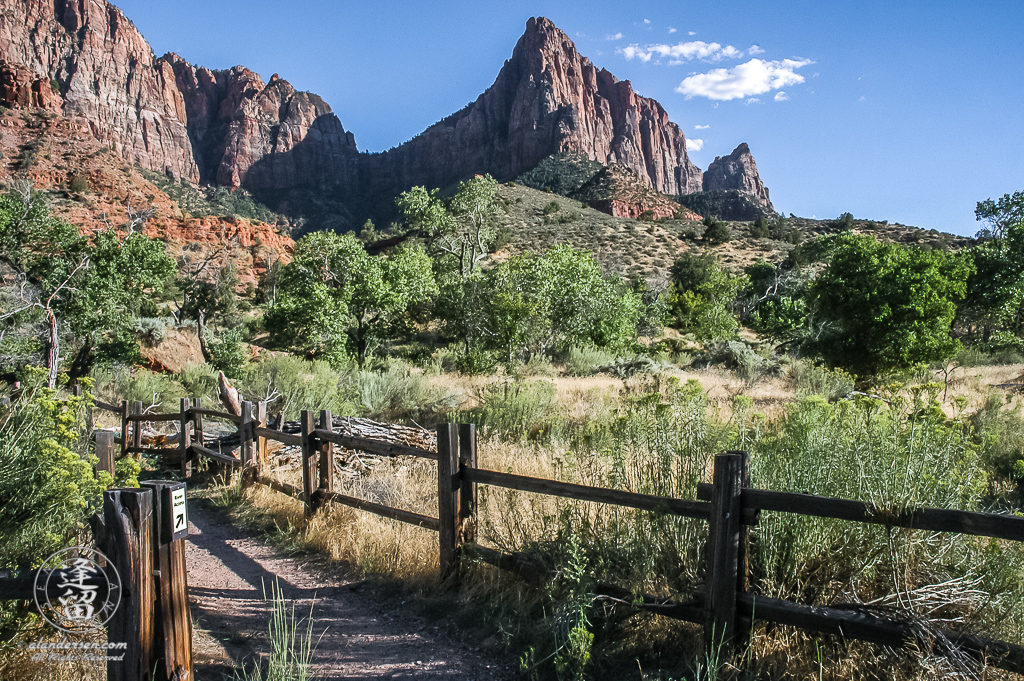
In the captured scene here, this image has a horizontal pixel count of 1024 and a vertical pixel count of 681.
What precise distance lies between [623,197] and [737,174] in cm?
9819

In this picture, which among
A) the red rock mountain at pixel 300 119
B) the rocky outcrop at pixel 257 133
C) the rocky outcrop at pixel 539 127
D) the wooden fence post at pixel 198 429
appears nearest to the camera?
the wooden fence post at pixel 198 429

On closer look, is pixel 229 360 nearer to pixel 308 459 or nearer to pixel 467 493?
pixel 308 459

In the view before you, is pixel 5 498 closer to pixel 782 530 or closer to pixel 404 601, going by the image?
pixel 404 601

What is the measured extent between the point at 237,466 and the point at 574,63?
14528cm

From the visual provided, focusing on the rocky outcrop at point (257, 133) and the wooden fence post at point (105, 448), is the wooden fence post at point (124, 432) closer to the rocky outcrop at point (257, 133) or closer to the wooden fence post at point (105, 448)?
the wooden fence post at point (105, 448)

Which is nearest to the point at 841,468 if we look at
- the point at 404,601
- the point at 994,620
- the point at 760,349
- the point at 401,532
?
the point at 994,620

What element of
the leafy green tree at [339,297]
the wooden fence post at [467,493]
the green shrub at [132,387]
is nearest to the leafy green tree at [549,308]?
the leafy green tree at [339,297]

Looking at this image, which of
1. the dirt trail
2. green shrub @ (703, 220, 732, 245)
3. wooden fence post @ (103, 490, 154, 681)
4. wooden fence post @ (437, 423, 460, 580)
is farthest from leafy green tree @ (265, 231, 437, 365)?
green shrub @ (703, 220, 732, 245)

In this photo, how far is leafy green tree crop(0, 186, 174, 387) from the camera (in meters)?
14.4

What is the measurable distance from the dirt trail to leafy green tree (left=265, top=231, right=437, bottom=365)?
13572mm

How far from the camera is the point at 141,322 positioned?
20.2 m

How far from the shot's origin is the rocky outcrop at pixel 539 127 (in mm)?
123750

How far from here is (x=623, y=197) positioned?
69.6 m

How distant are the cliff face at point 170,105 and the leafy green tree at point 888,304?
97.0 meters
